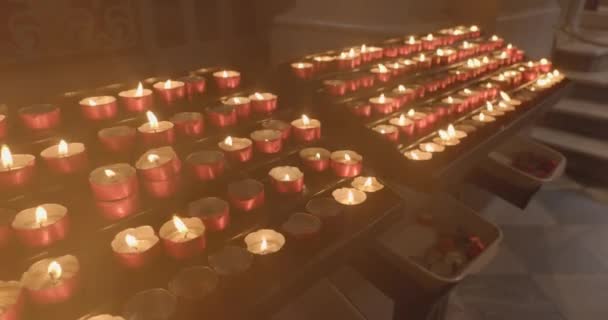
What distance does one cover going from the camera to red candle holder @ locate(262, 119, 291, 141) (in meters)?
1.87

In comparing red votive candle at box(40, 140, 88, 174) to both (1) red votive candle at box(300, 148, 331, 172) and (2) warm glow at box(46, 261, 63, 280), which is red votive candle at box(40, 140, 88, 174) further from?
(1) red votive candle at box(300, 148, 331, 172)

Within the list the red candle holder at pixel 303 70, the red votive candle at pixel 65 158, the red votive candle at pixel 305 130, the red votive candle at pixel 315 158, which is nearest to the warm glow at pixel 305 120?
the red votive candle at pixel 305 130

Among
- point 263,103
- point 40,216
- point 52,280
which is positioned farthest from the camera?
point 263,103

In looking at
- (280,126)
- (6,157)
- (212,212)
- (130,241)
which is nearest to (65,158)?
(6,157)

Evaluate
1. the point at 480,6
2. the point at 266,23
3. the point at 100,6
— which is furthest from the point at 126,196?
the point at 480,6

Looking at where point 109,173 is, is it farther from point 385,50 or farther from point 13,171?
point 385,50

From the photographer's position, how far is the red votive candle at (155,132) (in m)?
1.58

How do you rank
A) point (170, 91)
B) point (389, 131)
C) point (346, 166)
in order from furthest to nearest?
point (389, 131), point (170, 91), point (346, 166)

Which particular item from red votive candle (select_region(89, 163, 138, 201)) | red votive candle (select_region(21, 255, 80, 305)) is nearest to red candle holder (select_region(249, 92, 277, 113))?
red votive candle (select_region(89, 163, 138, 201))

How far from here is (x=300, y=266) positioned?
4.30ft

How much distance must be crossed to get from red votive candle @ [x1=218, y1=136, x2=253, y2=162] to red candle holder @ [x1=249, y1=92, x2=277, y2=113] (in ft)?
0.78

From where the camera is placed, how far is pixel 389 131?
2.18 meters

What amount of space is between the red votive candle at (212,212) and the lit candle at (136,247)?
0.15 m

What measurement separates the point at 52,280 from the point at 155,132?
629 millimetres
